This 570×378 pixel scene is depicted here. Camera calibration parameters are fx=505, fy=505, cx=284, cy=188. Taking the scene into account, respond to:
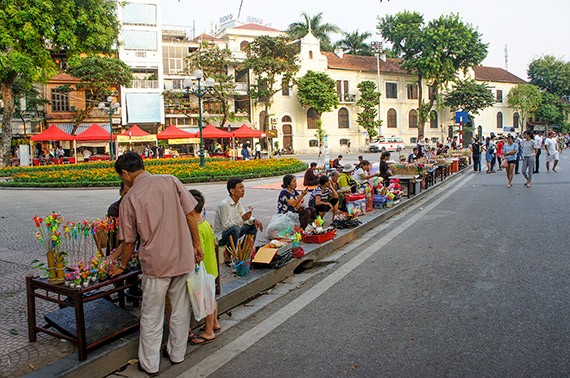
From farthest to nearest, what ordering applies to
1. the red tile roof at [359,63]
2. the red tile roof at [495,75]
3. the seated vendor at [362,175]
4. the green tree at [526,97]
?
the red tile roof at [495,75], the green tree at [526,97], the red tile roof at [359,63], the seated vendor at [362,175]

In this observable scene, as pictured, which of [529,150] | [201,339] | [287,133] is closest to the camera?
[201,339]

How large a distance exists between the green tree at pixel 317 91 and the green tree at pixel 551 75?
1467 inches

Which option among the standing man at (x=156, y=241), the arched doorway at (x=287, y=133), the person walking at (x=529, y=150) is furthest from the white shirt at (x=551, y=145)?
the arched doorway at (x=287, y=133)

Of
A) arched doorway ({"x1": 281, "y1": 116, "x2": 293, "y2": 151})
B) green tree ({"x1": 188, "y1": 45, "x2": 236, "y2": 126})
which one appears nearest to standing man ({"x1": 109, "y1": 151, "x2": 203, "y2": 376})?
green tree ({"x1": 188, "y1": 45, "x2": 236, "y2": 126})

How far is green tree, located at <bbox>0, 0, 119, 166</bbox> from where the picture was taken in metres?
27.6

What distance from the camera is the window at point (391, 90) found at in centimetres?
6012

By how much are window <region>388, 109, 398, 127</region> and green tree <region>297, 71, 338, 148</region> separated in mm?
11096

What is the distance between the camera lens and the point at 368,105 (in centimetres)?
5503

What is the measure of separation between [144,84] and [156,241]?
43912 mm

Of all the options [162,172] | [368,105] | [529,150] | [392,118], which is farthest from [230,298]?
[392,118]

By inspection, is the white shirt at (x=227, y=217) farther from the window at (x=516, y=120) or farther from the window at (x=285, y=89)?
the window at (x=516, y=120)

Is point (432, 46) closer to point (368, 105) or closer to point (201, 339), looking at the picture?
point (368, 105)

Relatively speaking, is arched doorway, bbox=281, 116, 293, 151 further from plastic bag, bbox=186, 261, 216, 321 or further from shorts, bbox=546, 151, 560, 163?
plastic bag, bbox=186, 261, 216, 321

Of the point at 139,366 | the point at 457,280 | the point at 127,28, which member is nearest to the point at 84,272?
the point at 139,366
